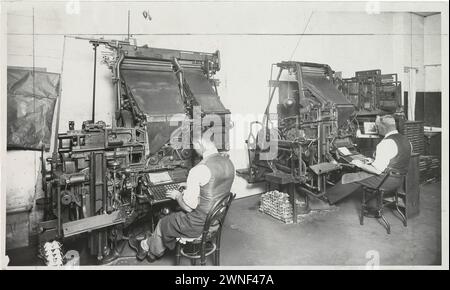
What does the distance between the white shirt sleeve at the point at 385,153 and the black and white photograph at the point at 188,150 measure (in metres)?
0.02

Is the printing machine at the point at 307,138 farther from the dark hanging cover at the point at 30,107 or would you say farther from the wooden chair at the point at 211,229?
the dark hanging cover at the point at 30,107

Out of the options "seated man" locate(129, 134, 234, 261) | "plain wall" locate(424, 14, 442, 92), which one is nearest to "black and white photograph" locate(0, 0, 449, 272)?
"seated man" locate(129, 134, 234, 261)

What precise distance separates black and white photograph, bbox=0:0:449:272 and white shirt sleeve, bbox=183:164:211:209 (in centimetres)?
1

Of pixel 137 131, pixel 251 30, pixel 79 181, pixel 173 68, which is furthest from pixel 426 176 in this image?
pixel 79 181

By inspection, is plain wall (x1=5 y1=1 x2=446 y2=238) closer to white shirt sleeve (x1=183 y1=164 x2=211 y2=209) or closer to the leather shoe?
the leather shoe

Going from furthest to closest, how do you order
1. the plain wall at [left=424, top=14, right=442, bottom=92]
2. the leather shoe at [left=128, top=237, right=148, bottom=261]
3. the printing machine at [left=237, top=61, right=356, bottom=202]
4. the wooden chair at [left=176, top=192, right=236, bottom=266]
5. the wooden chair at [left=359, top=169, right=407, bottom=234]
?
the plain wall at [left=424, top=14, right=442, bottom=92] → the printing machine at [left=237, top=61, right=356, bottom=202] → the wooden chair at [left=359, top=169, right=407, bottom=234] → the leather shoe at [left=128, top=237, right=148, bottom=261] → the wooden chair at [left=176, top=192, right=236, bottom=266]

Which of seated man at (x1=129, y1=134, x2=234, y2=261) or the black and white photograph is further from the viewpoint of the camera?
the black and white photograph

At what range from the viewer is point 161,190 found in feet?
10.2

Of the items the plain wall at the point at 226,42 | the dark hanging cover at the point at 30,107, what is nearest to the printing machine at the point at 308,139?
the plain wall at the point at 226,42

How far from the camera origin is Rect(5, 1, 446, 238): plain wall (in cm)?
371

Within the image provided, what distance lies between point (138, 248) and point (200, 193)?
1.33 meters

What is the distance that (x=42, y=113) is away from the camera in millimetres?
3723

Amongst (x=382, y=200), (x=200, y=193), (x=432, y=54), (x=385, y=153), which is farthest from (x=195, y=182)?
(x=432, y=54)

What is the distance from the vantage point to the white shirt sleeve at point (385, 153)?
3.95 meters
